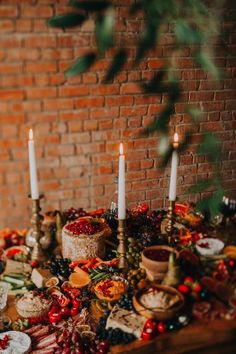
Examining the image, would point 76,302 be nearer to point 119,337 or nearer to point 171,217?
point 119,337

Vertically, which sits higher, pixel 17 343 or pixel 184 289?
pixel 184 289

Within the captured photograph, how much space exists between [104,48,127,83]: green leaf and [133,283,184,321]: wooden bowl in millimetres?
719

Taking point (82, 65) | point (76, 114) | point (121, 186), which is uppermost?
point (82, 65)

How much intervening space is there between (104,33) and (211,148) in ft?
1.20

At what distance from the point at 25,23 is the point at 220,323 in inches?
72.5

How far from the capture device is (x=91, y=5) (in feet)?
2.83

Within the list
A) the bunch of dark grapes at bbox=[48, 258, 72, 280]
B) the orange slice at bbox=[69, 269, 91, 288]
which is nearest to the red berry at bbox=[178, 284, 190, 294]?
the orange slice at bbox=[69, 269, 91, 288]

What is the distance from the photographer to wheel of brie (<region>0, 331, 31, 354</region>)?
1.42 meters

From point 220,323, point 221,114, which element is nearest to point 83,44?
point 221,114

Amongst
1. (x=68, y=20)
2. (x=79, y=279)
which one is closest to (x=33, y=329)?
(x=79, y=279)

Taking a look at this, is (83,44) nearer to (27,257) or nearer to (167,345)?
(27,257)

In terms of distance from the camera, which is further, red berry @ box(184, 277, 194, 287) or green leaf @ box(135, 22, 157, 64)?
red berry @ box(184, 277, 194, 287)

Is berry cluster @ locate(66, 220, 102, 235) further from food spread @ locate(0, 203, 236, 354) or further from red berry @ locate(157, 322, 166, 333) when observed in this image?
red berry @ locate(157, 322, 166, 333)

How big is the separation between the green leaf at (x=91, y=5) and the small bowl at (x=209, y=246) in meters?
0.88
